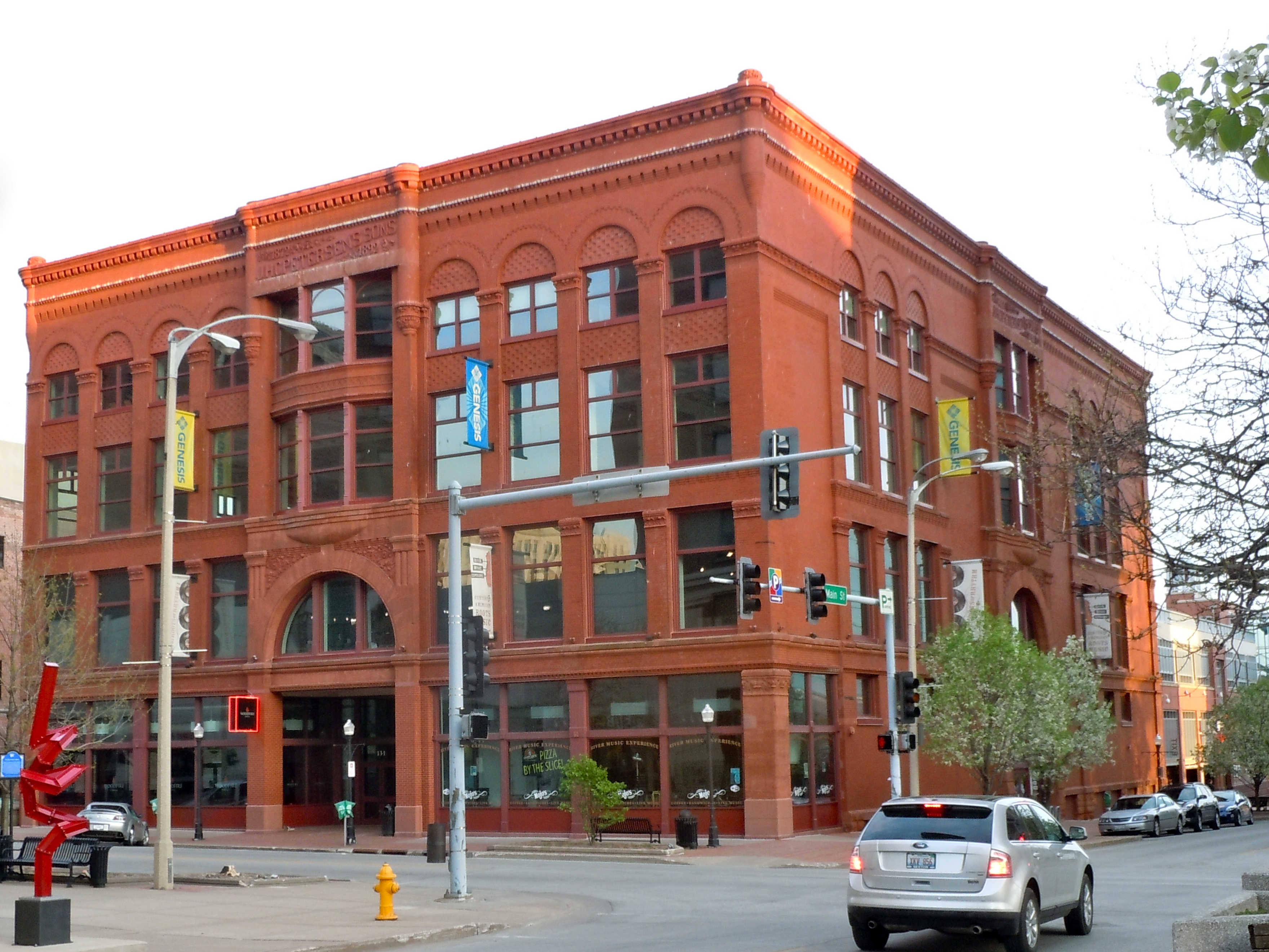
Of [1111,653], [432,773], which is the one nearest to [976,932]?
[432,773]

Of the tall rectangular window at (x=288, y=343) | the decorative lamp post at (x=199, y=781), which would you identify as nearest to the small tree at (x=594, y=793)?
the decorative lamp post at (x=199, y=781)

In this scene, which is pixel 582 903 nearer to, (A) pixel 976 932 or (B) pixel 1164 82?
(A) pixel 976 932

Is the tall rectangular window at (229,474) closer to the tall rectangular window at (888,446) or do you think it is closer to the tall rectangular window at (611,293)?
the tall rectangular window at (611,293)

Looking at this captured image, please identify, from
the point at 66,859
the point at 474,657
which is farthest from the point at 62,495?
the point at 474,657

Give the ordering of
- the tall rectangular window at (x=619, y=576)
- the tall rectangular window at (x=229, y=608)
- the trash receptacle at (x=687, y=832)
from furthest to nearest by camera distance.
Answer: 1. the tall rectangular window at (x=229, y=608)
2. the tall rectangular window at (x=619, y=576)
3. the trash receptacle at (x=687, y=832)

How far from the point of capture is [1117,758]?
6378 centimetres

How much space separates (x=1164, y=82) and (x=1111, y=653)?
5814 cm

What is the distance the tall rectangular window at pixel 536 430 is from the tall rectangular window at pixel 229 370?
10.6 m

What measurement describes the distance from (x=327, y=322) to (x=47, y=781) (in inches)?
1281

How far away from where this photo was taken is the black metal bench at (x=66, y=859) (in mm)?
27031

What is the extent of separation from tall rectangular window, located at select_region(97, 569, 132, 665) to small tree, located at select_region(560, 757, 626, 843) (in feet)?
68.6

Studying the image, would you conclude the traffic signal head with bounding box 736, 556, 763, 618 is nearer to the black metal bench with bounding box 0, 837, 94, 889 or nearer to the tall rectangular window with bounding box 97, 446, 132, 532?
the black metal bench with bounding box 0, 837, 94, 889

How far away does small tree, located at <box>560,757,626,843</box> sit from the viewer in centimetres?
3931

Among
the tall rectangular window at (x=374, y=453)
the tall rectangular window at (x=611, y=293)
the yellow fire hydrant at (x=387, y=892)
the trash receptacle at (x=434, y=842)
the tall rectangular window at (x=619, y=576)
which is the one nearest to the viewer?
the yellow fire hydrant at (x=387, y=892)
